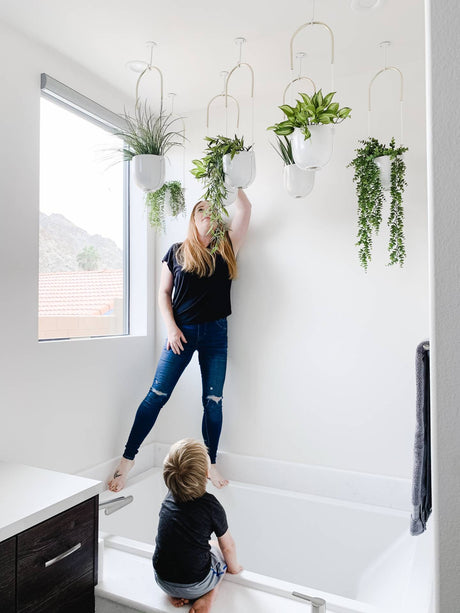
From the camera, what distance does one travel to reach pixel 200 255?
2.48 metres

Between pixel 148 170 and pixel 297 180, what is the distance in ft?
2.32

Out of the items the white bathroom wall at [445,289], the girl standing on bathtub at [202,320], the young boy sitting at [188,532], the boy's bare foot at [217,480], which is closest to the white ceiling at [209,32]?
the girl standing on bathtub at [202,320]

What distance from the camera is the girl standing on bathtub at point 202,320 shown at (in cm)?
249

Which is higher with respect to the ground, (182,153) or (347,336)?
(182,153)

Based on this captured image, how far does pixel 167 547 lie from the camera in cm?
143

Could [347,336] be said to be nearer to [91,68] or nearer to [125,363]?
[125,363]

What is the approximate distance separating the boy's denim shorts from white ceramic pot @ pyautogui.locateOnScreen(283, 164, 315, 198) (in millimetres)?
1591

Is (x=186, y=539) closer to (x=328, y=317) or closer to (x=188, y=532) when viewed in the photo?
(x=188, y=532)

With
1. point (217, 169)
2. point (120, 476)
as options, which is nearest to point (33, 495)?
point (120, 476)

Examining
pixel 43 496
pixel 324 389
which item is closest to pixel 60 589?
pixel 43 496

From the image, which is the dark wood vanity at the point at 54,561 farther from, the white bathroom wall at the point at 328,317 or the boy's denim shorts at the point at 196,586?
the white bathroom wall at the point at 328,317

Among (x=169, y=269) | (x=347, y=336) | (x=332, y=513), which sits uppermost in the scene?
(x=169, y=269)

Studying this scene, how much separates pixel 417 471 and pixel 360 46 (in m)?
1.86

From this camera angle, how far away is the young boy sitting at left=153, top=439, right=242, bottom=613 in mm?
Answer: 1408
